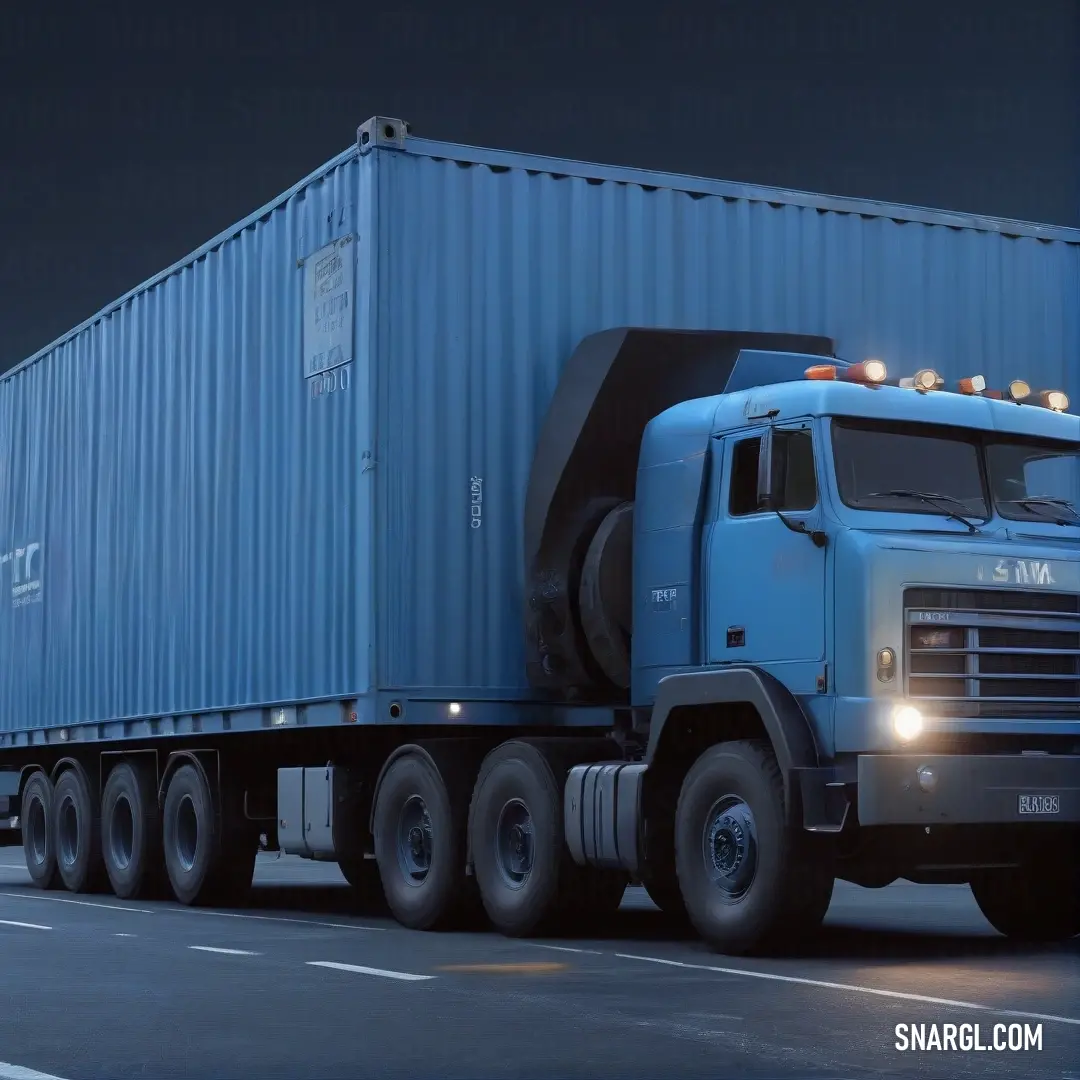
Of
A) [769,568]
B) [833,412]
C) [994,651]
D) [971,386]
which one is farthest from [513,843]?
[971,386]

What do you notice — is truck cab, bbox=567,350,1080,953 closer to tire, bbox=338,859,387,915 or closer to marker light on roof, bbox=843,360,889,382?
marker light on roof, bbox=843,360,889,382

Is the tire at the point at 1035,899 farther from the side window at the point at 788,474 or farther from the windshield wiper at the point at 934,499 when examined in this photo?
the side window at the point at 788,474

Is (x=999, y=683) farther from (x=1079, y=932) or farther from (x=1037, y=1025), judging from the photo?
(x=1037, y=1025)

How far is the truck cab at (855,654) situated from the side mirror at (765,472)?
14 millimetres

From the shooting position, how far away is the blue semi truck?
1211 cm

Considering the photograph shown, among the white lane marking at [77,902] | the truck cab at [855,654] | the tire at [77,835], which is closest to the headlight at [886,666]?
the truck cab at [855,654]

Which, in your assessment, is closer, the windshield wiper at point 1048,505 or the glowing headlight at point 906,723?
the glowing headlight at point 906,723

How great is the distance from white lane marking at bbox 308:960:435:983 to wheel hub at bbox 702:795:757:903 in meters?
1.90

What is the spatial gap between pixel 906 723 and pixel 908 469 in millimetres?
1629

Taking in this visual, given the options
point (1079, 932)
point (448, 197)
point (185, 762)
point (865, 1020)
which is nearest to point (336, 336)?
point (448, 197)

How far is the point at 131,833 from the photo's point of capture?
1933cm

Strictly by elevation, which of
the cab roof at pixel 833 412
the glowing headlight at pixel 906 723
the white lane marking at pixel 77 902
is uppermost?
the cab roof at pixel 833 412

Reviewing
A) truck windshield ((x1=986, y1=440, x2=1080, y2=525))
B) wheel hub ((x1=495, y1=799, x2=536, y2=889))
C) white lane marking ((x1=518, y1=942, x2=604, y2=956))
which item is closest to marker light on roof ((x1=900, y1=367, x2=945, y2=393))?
truck windshield ((x1=986, y1=440, x2=1080, y2=525))

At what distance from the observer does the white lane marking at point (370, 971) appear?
11289mm
